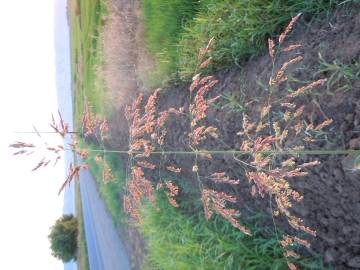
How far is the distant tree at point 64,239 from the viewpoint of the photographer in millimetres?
15977

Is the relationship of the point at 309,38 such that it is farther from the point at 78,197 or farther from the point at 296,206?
the point at 78,197

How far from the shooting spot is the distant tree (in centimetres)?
1598

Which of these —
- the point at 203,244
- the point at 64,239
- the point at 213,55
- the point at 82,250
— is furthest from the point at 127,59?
the point at 64,239

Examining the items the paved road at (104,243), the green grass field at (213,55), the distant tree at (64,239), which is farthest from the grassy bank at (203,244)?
the distant tree at (64,239)

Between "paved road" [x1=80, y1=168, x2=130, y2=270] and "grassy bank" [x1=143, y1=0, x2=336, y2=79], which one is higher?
"grassy bank" [x1=143, y1=0, x2=336, y2=79]

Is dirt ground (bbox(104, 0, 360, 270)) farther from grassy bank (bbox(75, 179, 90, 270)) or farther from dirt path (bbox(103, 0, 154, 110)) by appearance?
grassy bank (bbox(75, 179, 90, 270))

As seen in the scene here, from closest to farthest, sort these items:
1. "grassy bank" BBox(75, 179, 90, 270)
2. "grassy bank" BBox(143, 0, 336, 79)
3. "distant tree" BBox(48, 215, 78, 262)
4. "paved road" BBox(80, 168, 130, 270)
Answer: "grassy bank" BBox(143, 0, 336, 79), "paved road" BBox(80, 168, 130, 270), "grassy bank" BBox(75, 179, 90, 270), "distant tree" BBox(48, 215, 78, 262)

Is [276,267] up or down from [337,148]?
down

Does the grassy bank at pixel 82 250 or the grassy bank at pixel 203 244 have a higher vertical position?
the grassy bank at pixel 203 244

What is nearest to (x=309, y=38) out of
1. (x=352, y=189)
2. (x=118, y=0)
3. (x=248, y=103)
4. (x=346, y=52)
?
(x=346, y=52)

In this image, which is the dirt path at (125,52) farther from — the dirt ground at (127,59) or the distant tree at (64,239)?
the distant tree at (64,239)

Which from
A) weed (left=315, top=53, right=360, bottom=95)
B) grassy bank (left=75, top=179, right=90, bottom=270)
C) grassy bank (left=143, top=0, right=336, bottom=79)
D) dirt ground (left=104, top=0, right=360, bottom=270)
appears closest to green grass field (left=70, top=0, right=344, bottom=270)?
grassy bank (left=143, top=0, right=336, bottom=79)

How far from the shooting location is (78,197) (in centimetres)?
1883

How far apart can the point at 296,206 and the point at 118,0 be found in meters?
4.91
